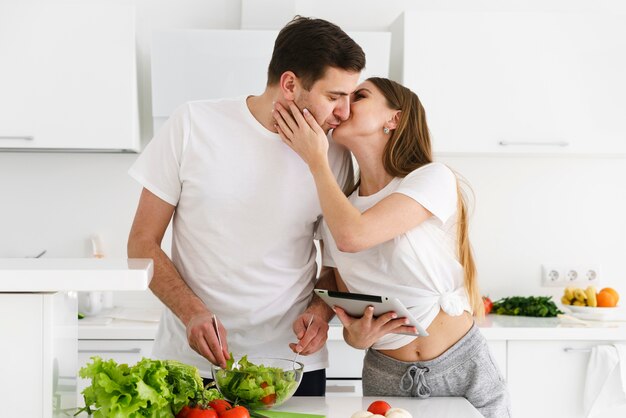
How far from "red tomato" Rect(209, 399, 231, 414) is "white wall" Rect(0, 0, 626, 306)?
2184mm

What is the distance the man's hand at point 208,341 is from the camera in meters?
1.75

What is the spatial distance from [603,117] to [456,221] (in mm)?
1584

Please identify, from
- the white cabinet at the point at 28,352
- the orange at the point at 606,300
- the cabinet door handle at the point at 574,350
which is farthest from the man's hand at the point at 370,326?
the orange at the point at 606,300

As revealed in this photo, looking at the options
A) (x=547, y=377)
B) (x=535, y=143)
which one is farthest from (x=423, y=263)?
(x=535, y=143)

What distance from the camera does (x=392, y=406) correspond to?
5.98 feet

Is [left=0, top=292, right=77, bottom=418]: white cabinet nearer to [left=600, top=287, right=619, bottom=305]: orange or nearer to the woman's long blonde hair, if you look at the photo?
the woman's long blonde hair

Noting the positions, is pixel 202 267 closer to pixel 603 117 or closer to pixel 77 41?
pixel 77 41

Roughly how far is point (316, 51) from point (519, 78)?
162cm

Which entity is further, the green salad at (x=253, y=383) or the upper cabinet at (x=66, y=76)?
the upper cabinet at (x=66, y=76)

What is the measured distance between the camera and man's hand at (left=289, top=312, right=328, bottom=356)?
187cm

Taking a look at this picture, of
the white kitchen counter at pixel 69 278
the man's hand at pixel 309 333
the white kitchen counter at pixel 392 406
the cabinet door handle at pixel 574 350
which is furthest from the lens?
the cabinet door handle at pixel 574 350

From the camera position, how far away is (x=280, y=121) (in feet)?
6.39

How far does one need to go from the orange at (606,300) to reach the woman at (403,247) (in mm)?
1562

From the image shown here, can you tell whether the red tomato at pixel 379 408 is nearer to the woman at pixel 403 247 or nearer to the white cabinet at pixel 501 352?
the woman at pixel 403 247
